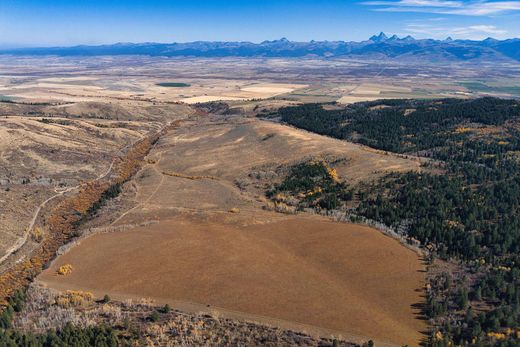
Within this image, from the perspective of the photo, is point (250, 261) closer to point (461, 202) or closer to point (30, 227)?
point (461, 202)

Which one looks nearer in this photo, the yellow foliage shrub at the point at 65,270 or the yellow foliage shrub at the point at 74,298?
the yellow foliage shrub at the point at 74,298

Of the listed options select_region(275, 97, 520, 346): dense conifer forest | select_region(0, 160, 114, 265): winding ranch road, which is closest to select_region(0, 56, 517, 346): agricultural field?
select_region(0, 160, 114, 265): winding ranch road

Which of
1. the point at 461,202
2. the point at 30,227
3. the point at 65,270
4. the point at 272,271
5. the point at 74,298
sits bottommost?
the point at 65,270

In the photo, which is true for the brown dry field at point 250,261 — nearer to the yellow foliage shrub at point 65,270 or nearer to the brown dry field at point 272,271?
the brown dry field at point 272,271

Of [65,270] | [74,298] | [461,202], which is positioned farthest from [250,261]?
[461,202]

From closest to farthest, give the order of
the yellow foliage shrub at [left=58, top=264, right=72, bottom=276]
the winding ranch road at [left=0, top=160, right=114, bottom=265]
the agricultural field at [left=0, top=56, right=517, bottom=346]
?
the agricultural field at [left=0, top=56, right=517, bottom=346], the yellow foliage shrub at [left=58, top=264, right=72, bottom=276], the winding ranch road at [left=0, top=160, right=114, bottom=265]

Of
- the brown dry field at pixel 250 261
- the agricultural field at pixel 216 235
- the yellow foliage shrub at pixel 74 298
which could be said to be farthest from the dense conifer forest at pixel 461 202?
the yellow foliage shrub at pixel 74 298

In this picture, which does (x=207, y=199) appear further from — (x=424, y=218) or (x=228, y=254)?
(x=424, y=218)

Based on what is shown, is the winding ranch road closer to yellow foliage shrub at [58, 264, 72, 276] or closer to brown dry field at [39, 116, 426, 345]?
brown dry field at [39, 116, 426, 345]

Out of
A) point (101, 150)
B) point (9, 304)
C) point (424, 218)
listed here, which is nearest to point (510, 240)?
point (424, 218)
